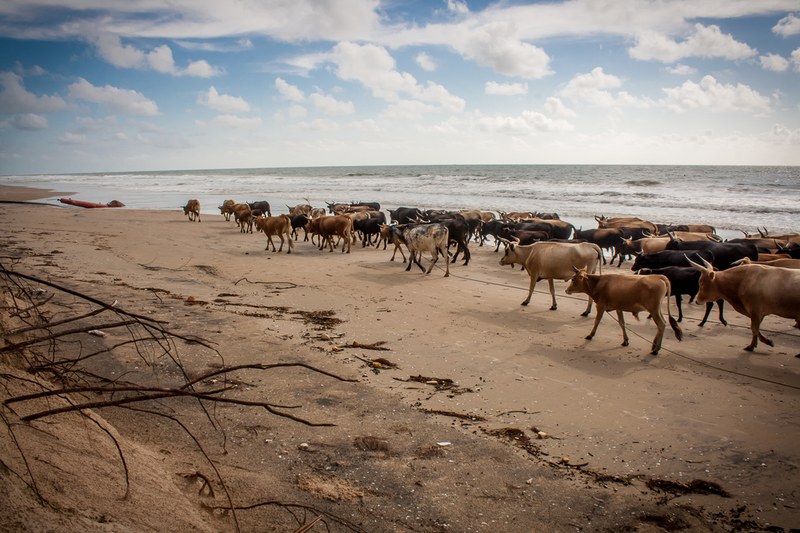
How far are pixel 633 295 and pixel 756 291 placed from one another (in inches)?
77.2

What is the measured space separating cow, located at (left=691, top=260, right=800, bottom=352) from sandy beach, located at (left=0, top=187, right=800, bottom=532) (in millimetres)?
626

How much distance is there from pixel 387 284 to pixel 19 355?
9.12m

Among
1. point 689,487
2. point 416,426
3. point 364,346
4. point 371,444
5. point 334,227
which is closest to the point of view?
point 689,487

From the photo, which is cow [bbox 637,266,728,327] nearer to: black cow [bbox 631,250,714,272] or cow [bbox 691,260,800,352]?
cow [bbox 691,260,800,352]

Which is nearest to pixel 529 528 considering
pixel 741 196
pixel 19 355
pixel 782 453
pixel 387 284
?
pixel 782 453

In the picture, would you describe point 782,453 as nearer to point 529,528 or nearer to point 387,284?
point 529,528

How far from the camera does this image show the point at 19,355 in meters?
3.13

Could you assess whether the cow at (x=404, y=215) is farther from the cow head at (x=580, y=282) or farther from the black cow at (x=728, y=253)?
the cow head at (x=580, y=282)

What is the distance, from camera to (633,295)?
25.2 ft

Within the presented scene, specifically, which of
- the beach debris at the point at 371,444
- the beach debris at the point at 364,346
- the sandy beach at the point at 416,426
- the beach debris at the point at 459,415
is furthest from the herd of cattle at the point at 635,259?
the beach debris at the point at 371,444

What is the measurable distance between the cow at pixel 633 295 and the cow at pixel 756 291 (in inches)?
42.6

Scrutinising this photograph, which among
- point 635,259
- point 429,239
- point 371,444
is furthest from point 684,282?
point 371,444

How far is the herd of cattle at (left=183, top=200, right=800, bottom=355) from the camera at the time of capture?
7.60 meters

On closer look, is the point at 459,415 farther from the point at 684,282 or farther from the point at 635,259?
the point at 635,259
